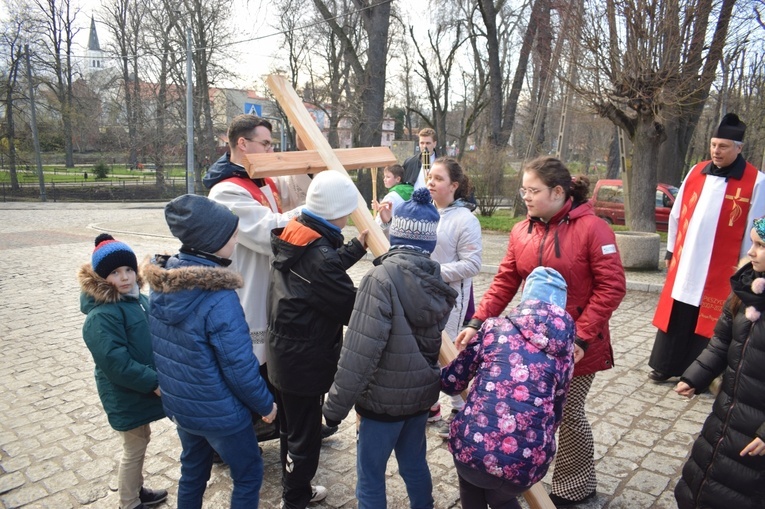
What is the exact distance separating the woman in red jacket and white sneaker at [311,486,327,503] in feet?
3.91

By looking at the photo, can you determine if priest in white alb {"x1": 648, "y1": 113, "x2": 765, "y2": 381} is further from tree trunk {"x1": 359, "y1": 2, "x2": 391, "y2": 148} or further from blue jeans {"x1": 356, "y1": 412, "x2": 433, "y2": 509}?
tree trunk {"x1": 359, "y1": 2, "x2": 391, "y2": 148}

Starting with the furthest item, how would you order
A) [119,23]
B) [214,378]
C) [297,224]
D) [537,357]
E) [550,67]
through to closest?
[119,23]
[550,67]
[297,224]
[214,378]
[537,357]

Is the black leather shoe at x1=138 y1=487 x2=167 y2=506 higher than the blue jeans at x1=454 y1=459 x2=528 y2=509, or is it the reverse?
the blue jeans at x1=454 y1=459 x2=528 y2=509

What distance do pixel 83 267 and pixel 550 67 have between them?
984 centimetres

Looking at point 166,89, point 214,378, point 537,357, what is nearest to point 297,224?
point 214,378

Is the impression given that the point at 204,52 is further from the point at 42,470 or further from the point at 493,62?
the point at 42,470

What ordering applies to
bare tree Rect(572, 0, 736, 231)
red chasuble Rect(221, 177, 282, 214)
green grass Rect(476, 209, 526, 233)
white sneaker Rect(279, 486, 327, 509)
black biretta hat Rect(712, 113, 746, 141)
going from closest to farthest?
white sneaker Rect(279, 486, 327, 509) → red chasuble Rect(221, 177, 282, 214) → black biretta hat Rect(712, 113, 746, 141) → bare tree Rect(572, 0, 736, 231) → green grass Rect(476, 209, 526, 233)

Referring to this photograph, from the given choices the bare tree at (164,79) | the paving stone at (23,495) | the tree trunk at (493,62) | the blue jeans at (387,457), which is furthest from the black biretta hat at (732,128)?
the bare tree at (164,79)

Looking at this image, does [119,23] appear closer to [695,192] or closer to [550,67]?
[550,67]

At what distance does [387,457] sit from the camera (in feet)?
8.18

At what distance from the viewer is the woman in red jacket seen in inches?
107

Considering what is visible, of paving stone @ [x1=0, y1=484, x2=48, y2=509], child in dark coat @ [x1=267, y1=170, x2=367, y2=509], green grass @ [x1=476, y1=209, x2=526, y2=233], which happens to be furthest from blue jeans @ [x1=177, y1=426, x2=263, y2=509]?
green grass @ [x1=476, y1=209, x2=526, y2=233]

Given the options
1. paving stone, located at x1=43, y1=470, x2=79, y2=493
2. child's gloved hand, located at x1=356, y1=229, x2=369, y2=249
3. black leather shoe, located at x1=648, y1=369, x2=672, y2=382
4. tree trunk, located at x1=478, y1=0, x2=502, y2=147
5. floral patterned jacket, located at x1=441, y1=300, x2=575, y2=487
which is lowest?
paving stone, located at x1=43, y1=470, x2=79, y2=493

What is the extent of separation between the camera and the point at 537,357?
2096 mm
